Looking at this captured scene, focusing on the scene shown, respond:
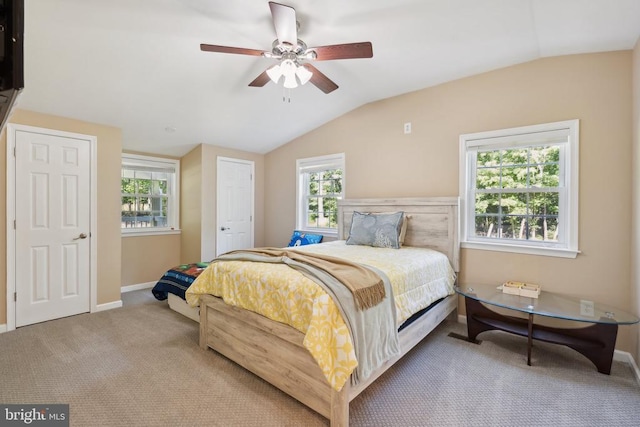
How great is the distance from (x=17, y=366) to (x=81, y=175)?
1.96 meters

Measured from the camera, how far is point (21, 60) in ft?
2.54

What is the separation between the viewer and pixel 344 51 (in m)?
2.02

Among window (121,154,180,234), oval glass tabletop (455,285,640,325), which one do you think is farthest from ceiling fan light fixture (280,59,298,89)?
window (121,154,180,234)

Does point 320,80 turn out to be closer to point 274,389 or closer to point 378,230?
→ point 378,230

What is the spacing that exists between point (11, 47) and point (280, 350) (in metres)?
1.82

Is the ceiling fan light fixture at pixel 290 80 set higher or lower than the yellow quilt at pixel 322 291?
higher

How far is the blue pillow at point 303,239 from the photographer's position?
4300mm

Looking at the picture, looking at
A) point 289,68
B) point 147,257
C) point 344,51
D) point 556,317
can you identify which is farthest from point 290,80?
point 147,257

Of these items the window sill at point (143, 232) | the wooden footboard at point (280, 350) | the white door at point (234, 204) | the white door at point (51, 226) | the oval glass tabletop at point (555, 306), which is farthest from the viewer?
the white door at point (234, 204)

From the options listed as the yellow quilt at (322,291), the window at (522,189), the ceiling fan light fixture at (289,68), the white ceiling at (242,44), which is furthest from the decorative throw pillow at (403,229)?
the ceiling fan light fixture at (289,68)

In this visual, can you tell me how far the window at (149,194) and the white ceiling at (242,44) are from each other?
3.16ft

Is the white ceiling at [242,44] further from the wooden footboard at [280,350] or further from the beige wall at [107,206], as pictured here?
the wooden footboard at [280,350]

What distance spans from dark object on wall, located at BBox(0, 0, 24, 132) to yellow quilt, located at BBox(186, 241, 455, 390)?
4.61ft

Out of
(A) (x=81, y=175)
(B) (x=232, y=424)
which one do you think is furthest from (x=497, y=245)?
(A) (x=81, y=175)
